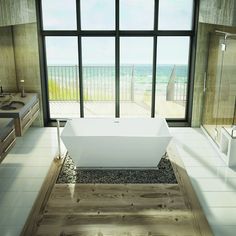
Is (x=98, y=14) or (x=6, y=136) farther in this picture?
(x=98, y=14)

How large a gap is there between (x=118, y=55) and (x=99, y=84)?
915 millimetres

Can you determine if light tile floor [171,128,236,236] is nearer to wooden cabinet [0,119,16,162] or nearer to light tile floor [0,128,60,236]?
light tile floor [0,128,60,236]

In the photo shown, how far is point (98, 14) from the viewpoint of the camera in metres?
5.34

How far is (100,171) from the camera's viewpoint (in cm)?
420

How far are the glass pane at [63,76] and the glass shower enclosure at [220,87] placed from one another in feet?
8.08

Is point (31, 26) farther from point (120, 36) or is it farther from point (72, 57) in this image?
point (120, 36)

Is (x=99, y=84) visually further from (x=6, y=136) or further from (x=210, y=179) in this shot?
(x=210, y=179)

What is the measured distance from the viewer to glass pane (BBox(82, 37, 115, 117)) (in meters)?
5.55

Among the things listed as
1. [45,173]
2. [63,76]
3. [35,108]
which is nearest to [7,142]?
[45,173]

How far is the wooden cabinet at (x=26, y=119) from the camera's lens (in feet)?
14.5

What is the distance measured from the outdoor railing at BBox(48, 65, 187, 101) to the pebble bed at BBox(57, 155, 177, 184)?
2.08 metres

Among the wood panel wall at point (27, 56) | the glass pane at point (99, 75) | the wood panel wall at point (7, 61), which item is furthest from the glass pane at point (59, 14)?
the wood panel wall at point (7, 61)

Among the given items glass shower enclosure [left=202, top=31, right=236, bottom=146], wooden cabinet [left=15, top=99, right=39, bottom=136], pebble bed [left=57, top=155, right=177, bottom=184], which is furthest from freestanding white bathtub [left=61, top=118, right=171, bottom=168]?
glass shower enclosure [left=202, top=31, right=236, bottom=146]

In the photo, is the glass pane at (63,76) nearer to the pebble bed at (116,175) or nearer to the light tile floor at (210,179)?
the pebble bed at (116,175)
